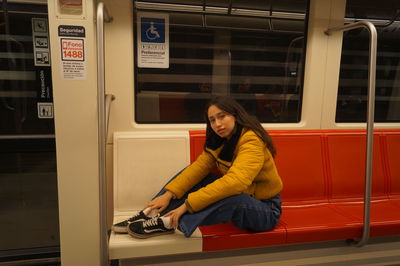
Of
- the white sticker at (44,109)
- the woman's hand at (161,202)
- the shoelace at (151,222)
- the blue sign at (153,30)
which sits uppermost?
the blue sign at (153,30)

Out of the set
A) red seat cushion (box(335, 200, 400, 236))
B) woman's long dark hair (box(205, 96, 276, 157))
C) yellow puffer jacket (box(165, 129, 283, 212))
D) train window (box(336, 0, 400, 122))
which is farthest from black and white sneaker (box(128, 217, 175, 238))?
train window (box(336, 0, 400, 122))

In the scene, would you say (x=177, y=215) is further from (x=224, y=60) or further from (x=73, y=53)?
(x=224, y=60)

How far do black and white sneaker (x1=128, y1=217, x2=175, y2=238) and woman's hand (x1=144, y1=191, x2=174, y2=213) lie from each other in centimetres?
20

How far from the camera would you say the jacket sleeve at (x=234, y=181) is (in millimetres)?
1777

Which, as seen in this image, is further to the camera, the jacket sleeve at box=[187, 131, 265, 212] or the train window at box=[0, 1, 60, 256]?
the train window at box=[0, 1, 60, 256]

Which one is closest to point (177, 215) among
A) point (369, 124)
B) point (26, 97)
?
point (369, 124)

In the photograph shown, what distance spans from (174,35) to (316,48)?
1.28m

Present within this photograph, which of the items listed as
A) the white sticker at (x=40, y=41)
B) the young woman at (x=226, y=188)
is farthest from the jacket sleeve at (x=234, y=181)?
the white sticker at (x=40, y=41)

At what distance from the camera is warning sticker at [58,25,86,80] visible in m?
1.94

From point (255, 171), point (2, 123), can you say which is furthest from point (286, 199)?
point (2, 123)

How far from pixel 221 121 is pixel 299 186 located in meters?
1.07

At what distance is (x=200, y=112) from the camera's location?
2.72m

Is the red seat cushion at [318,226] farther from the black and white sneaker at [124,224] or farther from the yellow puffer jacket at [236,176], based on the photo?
the black and white sneaker at [124,224]

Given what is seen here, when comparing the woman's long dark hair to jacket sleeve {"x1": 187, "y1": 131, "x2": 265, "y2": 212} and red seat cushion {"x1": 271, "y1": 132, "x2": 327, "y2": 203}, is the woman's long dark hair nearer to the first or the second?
jacket sleeve {"x1": 187, "y1": 131, "x2": 265, "y2": 212}
